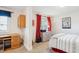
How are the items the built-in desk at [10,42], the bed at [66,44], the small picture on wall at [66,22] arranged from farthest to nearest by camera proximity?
the built-in desk at [10,42]
the small picture on wall at [66,22]
the bed at [66,44]

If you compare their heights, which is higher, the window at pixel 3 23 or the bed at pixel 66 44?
the window at pixel 3 23

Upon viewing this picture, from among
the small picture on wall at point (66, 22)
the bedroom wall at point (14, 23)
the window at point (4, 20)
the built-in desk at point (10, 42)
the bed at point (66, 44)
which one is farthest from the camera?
the bedroom wall at point (14, 23)

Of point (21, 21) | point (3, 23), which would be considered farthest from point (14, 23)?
point (3, 23)

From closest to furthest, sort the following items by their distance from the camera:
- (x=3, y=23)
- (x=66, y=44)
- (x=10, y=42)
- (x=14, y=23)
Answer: (x=66, y=44)
(x=10, y=42)
(x=3, y=23)
(x=14, y=23)

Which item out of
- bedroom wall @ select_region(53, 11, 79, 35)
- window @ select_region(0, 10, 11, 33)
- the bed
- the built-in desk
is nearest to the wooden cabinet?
window @ select_region(0, 10, 11, 33)

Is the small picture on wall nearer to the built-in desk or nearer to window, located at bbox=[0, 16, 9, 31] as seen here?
the built-in desk

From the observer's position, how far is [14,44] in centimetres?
280

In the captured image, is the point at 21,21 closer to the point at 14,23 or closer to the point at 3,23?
the point at 14,23

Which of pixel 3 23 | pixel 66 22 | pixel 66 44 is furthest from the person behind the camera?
pixel 3 23

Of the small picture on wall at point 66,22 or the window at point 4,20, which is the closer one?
the small picture on wall at point 66,22

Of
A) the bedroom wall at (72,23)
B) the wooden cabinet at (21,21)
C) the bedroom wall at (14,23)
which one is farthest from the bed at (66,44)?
the bedroom wall at (14,23)

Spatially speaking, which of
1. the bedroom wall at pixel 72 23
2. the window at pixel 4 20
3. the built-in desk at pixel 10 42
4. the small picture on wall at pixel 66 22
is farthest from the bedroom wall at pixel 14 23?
the small picture on wall at pixel 66 22

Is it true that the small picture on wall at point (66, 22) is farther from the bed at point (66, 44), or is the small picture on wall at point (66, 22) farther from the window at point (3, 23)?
the window at point (3, 23)
